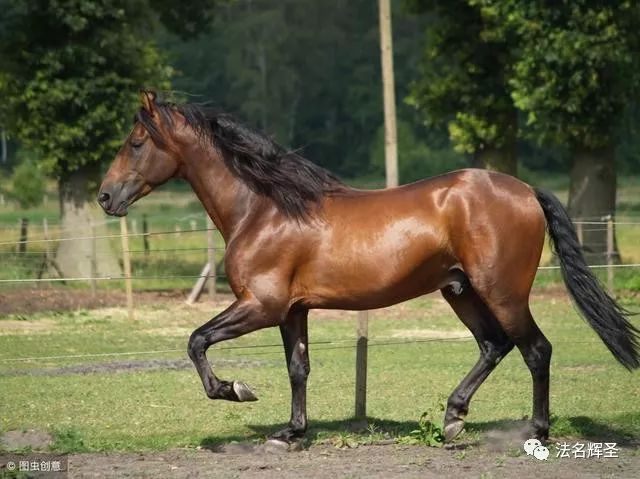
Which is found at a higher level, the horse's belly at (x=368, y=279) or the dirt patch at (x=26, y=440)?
the horse's belly at (x=368, y=279)

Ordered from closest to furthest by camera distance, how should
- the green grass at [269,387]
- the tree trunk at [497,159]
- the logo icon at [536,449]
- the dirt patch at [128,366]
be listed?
the logo icon at [536,449] → the green grass at [269,387] → the dirt patch at [128,366] → the tree trunk at [497,159]

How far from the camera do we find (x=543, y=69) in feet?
67.6

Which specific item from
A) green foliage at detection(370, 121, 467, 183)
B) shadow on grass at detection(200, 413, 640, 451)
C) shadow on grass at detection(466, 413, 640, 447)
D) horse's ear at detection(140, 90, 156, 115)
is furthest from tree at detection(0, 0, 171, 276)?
green foliage at detection(370, 121, 467, 183)

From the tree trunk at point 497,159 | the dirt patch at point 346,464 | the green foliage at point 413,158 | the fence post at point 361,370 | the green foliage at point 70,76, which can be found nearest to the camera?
the dirt patch at point 346,464

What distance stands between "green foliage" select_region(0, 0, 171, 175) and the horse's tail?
1466 cm

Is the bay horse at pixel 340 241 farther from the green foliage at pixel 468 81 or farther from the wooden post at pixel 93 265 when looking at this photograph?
the green foliage at pixel 468 81

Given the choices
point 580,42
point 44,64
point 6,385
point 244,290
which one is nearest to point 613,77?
point 580,42

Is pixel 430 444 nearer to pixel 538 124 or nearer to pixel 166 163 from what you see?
pixel 166 163

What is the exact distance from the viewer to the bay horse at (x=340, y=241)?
8.22 meters

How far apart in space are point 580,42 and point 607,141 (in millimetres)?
2340

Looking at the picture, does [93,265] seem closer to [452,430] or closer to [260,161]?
[260,161]

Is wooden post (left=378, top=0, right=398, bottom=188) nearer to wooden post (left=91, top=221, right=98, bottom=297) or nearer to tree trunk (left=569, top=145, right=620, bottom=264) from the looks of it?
wooden post (left=91, top=221, right=98, bottom=297)

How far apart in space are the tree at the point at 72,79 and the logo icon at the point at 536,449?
14.9 meters

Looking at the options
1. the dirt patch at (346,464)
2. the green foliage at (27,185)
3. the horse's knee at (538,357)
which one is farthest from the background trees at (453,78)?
the green foliage at (27,185)
